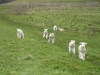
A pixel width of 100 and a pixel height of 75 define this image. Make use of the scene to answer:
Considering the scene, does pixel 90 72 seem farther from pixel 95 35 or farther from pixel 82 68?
pixel 95 35

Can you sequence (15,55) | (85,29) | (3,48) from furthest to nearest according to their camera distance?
(85,29) → (3,48) → (15,55)

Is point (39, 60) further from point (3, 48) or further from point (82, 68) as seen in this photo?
point (3, 48)

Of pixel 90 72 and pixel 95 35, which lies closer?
pixel 90 72

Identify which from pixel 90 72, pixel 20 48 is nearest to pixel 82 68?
pixel 90 72

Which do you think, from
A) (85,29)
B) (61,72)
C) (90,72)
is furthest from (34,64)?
(85,29)

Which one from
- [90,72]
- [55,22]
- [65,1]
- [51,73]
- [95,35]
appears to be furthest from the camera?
[65,1]

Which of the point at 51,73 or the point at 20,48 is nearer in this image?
the point at 51,73

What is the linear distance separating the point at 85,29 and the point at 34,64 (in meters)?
28.9

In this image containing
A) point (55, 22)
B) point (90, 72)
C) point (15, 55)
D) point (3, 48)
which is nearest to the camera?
point (90, 72)

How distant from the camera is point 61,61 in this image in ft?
61.8

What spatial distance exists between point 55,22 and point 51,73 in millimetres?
40140

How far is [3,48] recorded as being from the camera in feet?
77.3

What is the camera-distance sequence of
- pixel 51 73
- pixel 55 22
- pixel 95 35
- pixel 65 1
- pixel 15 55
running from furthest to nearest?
1. pixel 65 1
2. pixel 55 22
3. pixel 95 35
4. pixel 15 55
5. pixel 51 73

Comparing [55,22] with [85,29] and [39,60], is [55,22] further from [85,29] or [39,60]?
[39,60]
